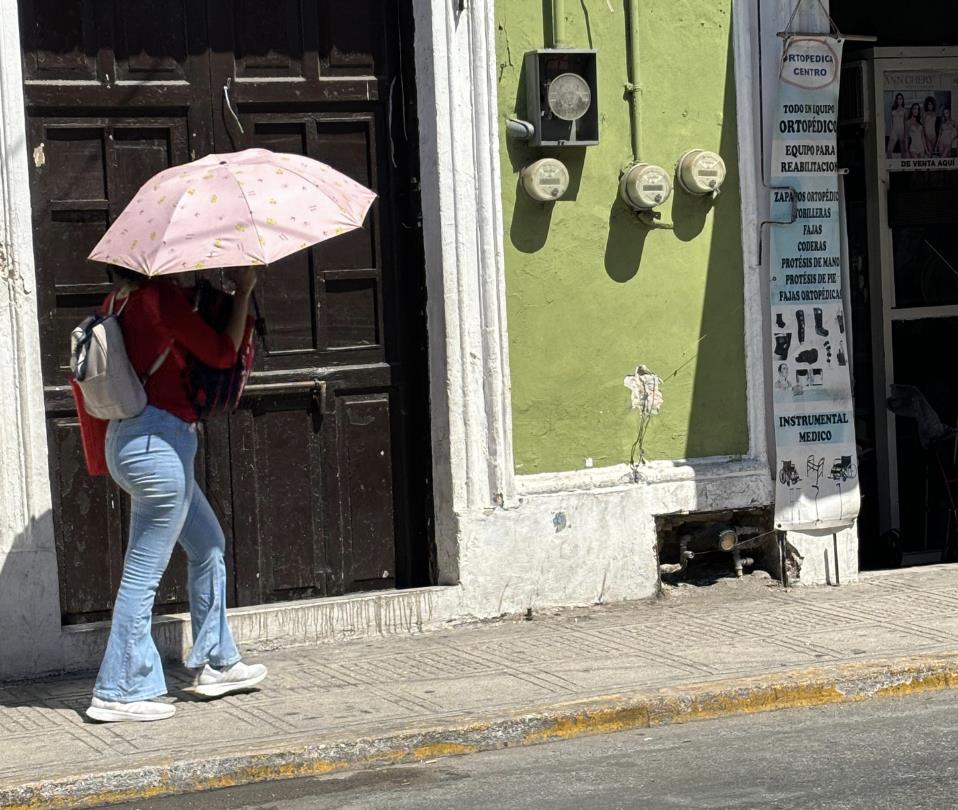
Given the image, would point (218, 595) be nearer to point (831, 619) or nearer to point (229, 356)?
point (229, 356)

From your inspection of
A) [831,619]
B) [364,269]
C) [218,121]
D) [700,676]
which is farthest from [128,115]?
[831,619]

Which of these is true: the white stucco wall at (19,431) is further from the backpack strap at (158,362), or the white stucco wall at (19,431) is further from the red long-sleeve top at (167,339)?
the backpack strap at (158,362)

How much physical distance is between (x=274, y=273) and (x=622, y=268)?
5.89 ft

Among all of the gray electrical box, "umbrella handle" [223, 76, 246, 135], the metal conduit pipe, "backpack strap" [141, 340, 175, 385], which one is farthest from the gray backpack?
the metal conduit pipe

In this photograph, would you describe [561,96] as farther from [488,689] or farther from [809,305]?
[488,689]

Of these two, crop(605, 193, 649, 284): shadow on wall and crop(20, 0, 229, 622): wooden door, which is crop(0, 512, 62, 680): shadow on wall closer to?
crop(20, 0, 229, 622): wooden door

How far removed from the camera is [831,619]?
8.27 meters

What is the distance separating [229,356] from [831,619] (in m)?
3.37

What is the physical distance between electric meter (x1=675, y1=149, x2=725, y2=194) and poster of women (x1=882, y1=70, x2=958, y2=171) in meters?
2.48

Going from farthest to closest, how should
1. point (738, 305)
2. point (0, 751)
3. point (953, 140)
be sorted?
point (953, 140), point (738, 305), point (0, 751)

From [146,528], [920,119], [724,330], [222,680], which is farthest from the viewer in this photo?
Answer: [920,119]

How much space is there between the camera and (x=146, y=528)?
6703 mm

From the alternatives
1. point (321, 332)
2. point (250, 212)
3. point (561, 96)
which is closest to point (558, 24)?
point (561, 96)

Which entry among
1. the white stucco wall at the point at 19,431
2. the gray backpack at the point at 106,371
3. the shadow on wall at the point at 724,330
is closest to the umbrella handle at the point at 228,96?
the white stucco wall at the point at 19,431
